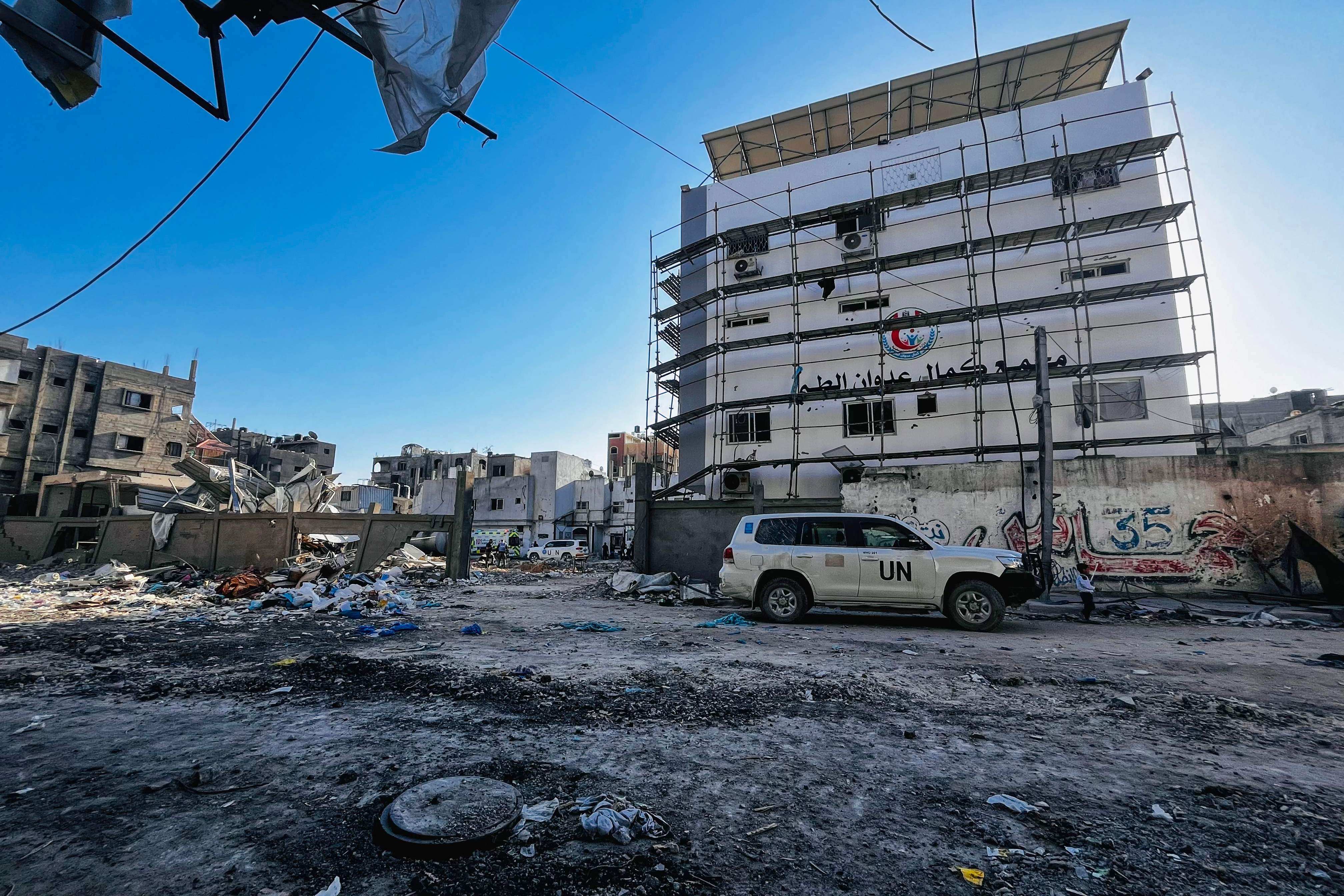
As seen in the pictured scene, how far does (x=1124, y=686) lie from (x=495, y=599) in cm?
1114

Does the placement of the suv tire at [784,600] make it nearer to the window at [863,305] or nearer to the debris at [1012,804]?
the debris at [1012,804]

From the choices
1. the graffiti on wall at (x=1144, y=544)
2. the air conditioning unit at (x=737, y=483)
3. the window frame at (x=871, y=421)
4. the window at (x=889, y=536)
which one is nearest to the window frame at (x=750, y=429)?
the air conditioning unit at (x=737, y=483)

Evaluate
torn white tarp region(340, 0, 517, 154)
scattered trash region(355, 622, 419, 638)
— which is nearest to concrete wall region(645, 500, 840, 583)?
scattered trash region(355, 622, 419, 638)

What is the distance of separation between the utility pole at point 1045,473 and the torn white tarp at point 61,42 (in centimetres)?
1460

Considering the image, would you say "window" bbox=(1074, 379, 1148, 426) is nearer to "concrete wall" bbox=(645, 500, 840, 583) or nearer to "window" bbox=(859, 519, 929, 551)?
"concrete wall" bbox=(645, 500, 840, 583)

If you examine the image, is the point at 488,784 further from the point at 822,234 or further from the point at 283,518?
the point at 822,234

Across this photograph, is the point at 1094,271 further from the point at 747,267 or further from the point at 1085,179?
the point at 747,267

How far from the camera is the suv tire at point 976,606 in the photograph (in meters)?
8.15

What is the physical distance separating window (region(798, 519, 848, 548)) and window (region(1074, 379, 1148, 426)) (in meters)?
12.1

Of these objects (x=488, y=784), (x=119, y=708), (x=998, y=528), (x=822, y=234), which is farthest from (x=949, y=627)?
(x=822, y=234)

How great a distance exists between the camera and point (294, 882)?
1.92 meters

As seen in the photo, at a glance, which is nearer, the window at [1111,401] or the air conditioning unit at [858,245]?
the window at [1111,401]

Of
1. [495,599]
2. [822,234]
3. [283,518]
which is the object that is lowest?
[495,599]

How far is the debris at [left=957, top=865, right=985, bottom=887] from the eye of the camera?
200cm
